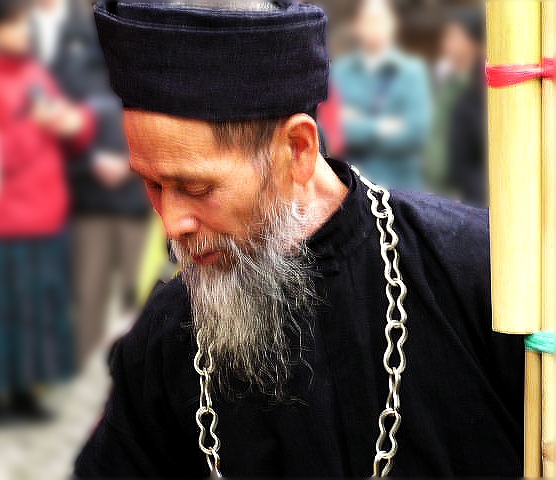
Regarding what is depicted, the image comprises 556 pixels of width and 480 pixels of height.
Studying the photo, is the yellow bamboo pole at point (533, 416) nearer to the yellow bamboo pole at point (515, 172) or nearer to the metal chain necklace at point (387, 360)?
the yellow bamboo pole at point (515, 172)

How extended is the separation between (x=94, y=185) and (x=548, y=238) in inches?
182

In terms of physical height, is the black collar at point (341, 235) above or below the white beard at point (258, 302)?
above

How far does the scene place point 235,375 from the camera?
2.88 meters

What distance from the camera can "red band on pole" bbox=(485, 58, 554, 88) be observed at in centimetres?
216

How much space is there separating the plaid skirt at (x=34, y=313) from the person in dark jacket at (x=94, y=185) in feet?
0.78

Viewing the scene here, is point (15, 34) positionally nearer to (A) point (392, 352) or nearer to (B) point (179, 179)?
(B) point (179, 179)

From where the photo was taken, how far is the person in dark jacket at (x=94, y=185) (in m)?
6.21

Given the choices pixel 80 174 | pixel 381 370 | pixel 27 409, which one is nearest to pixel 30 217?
pixel 80 174

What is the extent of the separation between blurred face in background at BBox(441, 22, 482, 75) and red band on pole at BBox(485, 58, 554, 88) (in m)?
5.44

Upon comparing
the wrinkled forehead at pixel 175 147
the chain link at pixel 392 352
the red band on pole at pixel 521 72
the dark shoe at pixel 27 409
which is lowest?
the dark shoe at pixel 27 409

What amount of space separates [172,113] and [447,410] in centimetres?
97

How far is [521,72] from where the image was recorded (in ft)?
7.11

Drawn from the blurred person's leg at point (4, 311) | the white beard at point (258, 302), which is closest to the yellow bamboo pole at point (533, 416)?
the white beard at point (258, 302)

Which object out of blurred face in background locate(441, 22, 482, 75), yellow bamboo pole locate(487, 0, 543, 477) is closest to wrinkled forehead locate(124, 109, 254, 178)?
yellow bamboo pole locate(487, 0, 543, 477)
